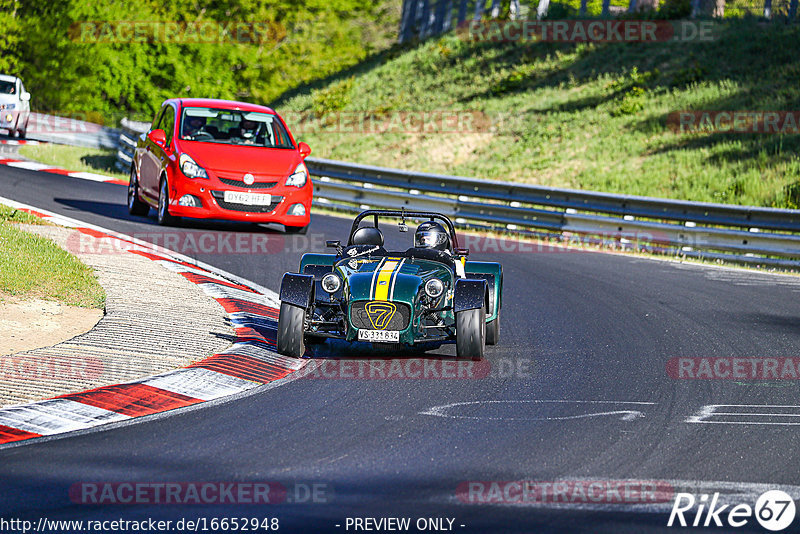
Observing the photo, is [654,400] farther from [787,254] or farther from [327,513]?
[787,254]

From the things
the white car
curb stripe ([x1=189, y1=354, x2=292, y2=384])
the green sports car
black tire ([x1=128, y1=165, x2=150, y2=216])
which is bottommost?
curb stripe ([x1=189, y1=354, x2=292, y2=384])

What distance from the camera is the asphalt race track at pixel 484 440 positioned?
517cm

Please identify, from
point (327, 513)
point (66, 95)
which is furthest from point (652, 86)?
point (327, 513)

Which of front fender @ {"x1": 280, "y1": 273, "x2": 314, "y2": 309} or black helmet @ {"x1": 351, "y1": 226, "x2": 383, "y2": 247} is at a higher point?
black helmet @ {"x1": 351, "y1": 226, "x2": 383, "y2": 247}

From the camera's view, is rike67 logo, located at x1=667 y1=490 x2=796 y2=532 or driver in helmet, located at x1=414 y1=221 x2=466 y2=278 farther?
driver in helmet, located at x1=414 y1=221 x2=466 y2=278

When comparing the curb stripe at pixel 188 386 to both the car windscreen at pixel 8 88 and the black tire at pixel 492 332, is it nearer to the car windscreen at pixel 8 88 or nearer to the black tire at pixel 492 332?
the black tire at pixel 492 332

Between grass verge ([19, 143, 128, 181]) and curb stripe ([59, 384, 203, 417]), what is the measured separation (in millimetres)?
17123

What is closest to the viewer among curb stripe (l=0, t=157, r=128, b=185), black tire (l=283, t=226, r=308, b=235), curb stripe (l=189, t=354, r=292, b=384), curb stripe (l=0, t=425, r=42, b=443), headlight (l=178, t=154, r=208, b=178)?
curb stripe (l=0, t=425, r=42, b=443)

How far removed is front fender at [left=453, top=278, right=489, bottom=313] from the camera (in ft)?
29.2

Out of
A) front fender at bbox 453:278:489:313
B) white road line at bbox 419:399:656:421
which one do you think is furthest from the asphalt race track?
front fender at bbox 453:278:489:313

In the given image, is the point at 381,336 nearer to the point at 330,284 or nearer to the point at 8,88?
the point at 330,284

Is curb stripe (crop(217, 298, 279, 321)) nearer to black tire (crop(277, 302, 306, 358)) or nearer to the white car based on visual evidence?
black tire (crop(277, 302, 306, 358))

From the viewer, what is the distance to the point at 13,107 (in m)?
29.4

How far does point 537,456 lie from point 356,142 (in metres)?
34.8
